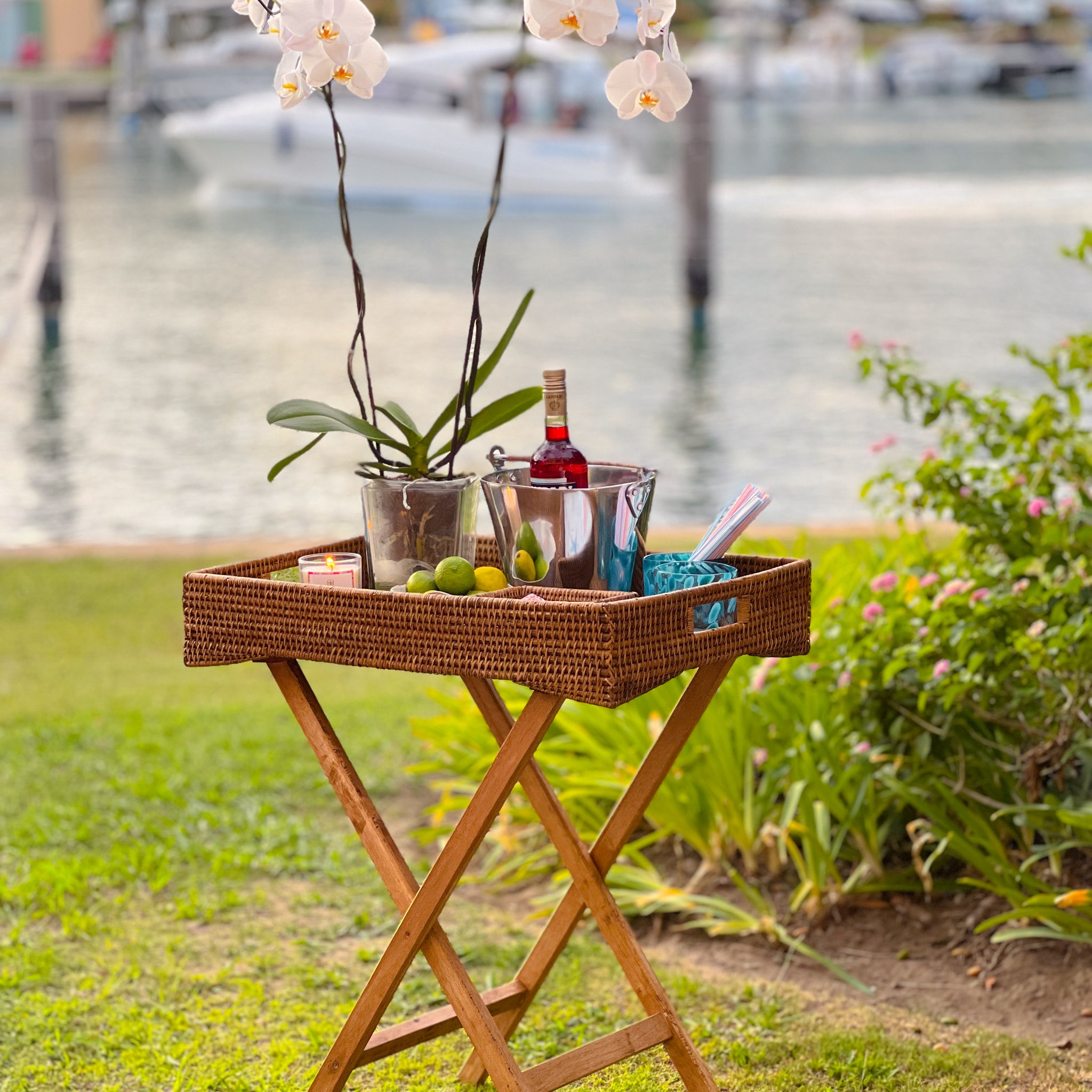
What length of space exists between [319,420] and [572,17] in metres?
0.66

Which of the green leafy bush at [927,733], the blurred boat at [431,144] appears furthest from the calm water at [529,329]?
the green leafy bush at [927,733]

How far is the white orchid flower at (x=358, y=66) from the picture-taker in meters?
2.06

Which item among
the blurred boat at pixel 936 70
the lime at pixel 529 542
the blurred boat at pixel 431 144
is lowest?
the lime at pixel 529 542

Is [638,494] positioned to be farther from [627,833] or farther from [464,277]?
[464,277]

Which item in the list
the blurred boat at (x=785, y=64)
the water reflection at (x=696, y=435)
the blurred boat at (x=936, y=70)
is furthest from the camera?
the blurred boat at (x=936, y=70)

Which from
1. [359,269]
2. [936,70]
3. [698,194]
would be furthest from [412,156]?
[936,70]

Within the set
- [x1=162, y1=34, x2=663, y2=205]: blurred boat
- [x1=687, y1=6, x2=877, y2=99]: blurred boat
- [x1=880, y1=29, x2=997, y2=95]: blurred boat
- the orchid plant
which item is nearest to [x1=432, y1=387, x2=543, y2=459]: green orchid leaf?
the orchid plant

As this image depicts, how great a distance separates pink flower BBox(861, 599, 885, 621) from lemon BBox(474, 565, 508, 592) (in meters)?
1.20

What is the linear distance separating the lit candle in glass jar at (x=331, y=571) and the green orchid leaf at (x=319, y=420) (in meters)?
0.18

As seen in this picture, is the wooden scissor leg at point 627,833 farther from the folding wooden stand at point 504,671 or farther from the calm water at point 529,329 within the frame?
the calm water at point 529,329

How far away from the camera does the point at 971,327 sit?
15984mm

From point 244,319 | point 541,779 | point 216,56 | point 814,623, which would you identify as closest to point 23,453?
point 244,319

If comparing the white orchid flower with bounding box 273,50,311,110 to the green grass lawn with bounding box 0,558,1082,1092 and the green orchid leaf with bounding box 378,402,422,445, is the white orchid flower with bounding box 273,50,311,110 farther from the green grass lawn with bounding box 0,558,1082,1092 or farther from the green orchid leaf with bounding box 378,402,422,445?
the green grass lawn with bounding box 0,558,1082,1092

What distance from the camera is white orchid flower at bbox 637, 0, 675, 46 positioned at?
6.83ft
